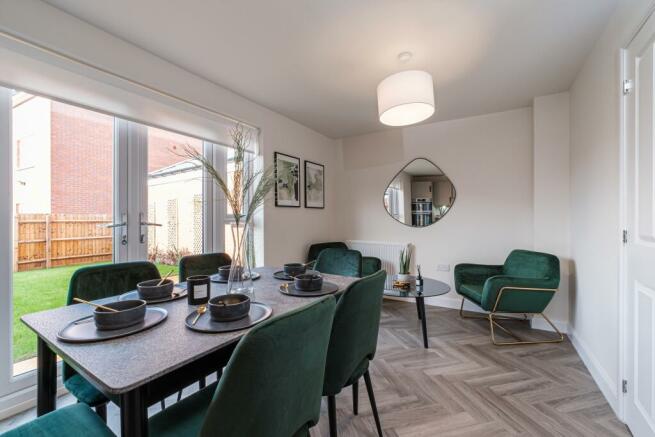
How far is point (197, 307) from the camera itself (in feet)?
Answer: 3.79

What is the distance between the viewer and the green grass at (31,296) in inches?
66.9

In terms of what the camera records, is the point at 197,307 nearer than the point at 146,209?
Yes

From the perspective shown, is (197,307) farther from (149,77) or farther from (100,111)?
(149,77)

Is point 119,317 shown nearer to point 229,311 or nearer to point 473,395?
point 229,311

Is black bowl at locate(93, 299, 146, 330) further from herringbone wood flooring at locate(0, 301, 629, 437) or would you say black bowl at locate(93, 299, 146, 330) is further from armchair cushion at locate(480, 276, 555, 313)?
armchair cushion at locate(480, 276, 555, 313)

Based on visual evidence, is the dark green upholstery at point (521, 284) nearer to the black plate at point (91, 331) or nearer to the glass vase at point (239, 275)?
the glass vase at point (239, 275)

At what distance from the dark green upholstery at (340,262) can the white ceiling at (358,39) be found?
5.02 feet

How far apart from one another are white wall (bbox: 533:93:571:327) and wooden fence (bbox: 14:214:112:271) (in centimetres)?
387

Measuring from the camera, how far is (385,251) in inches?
150

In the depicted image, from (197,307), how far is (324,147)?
3334mm

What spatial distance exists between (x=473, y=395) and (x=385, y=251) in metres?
2.15

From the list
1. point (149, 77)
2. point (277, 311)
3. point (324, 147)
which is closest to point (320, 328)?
point (277, 311)

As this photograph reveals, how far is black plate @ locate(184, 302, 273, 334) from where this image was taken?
91cm

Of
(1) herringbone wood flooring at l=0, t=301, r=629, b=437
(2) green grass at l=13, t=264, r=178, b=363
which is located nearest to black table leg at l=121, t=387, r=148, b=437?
(1) herringbone wood flooring at l=0, t=301, r=629, b=437
